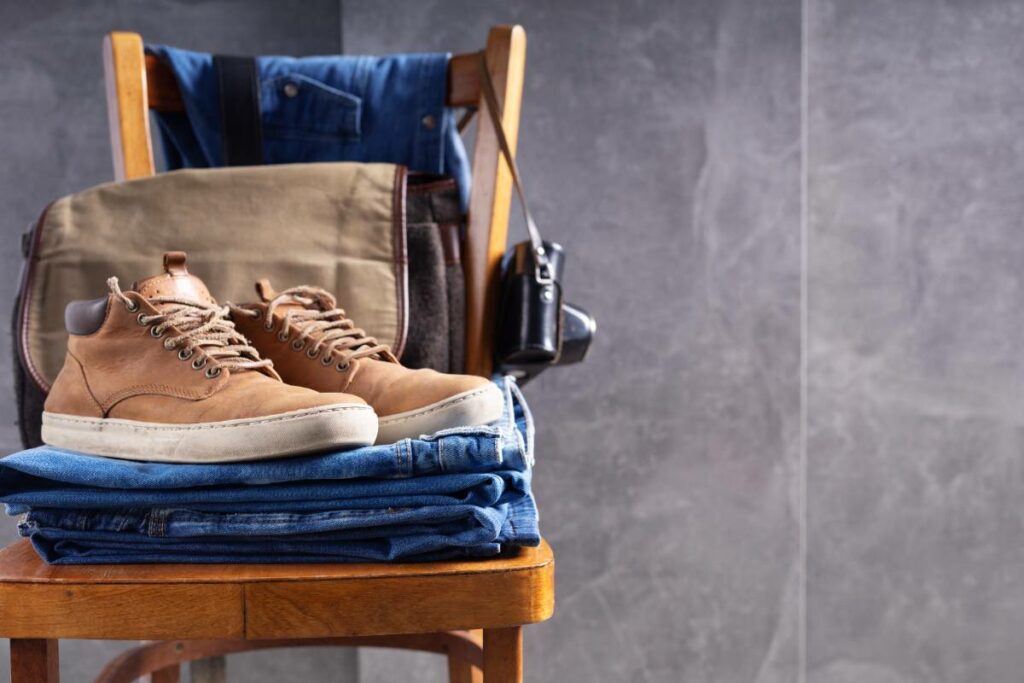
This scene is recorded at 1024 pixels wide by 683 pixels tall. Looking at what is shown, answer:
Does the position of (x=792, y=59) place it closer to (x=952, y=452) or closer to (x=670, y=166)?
(x=670, y=166)

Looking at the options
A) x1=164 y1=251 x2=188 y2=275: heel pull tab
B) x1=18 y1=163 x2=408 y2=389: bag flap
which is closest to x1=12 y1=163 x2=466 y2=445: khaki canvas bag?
x1=18 y1=163 x2=408 y2=389: bag flap

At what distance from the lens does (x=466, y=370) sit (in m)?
1.06

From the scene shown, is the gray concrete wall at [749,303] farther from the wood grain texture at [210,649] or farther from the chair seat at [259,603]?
the chair seat at [259,603]

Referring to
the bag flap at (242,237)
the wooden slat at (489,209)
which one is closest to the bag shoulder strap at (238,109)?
the bag flap at (242,237)

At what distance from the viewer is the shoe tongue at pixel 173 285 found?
69cm

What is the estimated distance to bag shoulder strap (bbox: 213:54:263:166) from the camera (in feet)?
3.69

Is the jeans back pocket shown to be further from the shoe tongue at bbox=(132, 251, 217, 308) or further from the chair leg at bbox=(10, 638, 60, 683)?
the chair leg at bbox=(10, 638, 60, 683)

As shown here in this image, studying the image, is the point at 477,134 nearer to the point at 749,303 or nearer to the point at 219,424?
the point at 219,424

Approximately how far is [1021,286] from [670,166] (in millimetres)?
636

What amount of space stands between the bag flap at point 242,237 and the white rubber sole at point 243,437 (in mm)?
354

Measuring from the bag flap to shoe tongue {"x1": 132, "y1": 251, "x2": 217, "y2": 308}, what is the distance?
9.3 inches

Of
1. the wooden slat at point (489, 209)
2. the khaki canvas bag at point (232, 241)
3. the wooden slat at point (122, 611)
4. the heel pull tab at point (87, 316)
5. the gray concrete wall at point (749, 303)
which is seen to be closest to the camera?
the wooden slat at point (122, 611)

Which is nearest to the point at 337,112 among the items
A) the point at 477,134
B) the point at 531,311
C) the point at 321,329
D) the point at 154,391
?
the point at 477,134

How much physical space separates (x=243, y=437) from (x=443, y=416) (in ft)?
0.43
